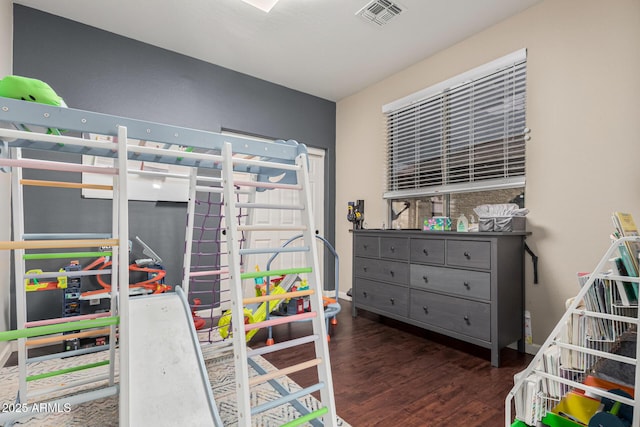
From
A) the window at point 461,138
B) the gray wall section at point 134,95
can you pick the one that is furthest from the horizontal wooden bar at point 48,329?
the window at point 461,138

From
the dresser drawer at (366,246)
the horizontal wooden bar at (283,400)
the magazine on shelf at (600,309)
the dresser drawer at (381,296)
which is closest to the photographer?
the horizontal wooden bar at (283,400)

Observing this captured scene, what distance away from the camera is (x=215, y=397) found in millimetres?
1827

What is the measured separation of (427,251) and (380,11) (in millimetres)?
1999

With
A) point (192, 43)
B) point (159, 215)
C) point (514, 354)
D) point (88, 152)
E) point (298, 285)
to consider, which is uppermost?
point (192, 43)

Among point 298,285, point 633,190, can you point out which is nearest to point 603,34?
point 633,190

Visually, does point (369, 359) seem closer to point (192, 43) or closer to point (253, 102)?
point (253, 102)

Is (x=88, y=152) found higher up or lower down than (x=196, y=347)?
higher up

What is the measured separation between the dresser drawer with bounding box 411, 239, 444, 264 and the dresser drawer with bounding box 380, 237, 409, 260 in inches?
3.1

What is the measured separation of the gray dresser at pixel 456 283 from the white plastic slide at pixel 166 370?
186 centimetres

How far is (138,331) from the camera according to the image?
4.78ft

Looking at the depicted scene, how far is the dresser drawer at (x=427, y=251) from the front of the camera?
8.45ft

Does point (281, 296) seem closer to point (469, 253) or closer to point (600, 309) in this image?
point (600, 309)

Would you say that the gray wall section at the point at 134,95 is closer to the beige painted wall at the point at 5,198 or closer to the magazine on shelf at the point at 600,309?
the beige painted wall at the point at 5,198

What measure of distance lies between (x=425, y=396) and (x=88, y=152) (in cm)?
218
